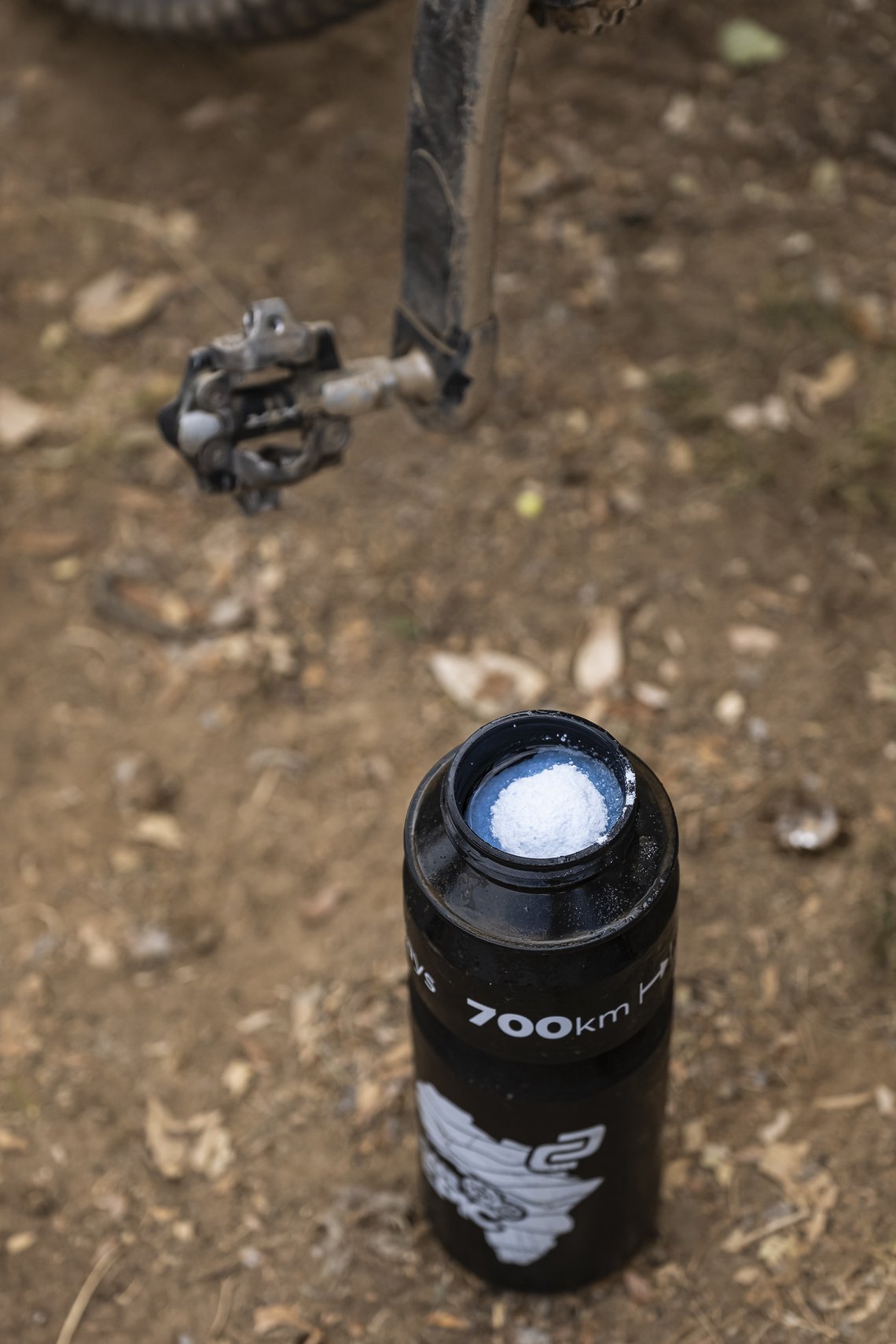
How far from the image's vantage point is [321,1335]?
2.29 meters

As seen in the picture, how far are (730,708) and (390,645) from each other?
0.85m

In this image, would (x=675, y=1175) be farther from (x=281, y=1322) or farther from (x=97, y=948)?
(x=97, y=948)

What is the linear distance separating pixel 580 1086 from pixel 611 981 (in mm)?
265

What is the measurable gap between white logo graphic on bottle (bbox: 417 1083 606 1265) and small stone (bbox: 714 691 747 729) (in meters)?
1.30

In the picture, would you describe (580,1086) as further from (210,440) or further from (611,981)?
(210,440)


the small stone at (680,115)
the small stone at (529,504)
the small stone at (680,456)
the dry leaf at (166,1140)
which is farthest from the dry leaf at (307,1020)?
the small stone at (680,115)

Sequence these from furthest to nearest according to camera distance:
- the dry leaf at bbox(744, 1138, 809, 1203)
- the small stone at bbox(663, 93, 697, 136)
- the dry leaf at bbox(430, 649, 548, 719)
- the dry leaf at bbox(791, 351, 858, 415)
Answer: the small stone at bbox(663, 93, 697, 136) → the dry leaf at bbox(791, 351, 858, 415) → the dry leaf at bbox(430, 649, 548, 719) → the dry leaf at bbox(744, 1138, 809, 1203)

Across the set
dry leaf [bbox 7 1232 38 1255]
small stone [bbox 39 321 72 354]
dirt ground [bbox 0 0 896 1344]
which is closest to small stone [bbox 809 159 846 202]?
dirt ground [bbox 0 0 896 1344]

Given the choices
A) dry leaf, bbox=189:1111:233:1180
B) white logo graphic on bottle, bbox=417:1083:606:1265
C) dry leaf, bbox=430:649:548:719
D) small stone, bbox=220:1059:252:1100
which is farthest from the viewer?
dry leaf, bbox=430:649:548:719

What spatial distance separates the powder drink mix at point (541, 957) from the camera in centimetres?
162

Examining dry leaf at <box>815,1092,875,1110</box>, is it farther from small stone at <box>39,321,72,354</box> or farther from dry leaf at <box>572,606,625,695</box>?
small stone at <box>39,321,72,354</box>

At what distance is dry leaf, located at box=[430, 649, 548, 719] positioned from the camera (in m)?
3.20

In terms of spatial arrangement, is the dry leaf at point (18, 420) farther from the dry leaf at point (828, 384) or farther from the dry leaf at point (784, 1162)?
the dry leaf at point (784, 1162)

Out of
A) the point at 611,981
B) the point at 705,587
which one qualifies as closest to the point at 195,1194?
the point at 611,981
